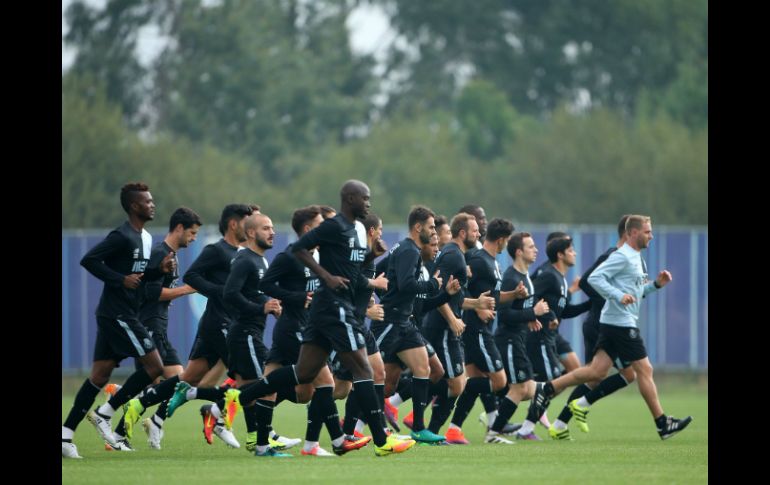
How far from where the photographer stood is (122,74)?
2138 inches

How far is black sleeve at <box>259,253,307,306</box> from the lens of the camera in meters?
12.7

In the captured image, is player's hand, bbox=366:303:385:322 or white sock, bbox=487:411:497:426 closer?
player's hand, bbox=366:303:385:322

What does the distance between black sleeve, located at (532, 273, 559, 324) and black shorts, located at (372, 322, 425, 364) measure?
2.48 metres

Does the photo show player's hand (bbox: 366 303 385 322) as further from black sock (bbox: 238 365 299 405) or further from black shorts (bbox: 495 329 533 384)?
black shorts (bbox: 495 329 533 384)

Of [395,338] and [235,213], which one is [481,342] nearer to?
[395,338]

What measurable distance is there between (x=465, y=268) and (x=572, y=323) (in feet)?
39.0

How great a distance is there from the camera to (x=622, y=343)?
14695mm

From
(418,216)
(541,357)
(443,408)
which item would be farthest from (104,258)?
(541,357)

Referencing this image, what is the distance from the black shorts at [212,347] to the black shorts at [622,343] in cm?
379

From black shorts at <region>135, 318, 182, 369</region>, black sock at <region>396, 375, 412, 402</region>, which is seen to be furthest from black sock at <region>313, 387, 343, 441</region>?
black sock at <region>396, 375, 412, 402</region>
